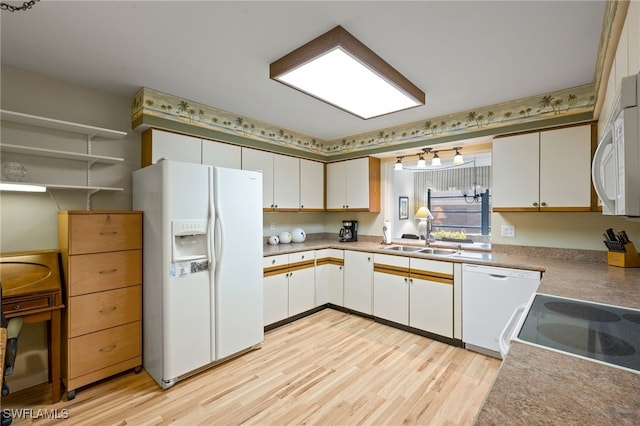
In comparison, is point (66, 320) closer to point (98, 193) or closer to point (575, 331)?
point (98, 193)

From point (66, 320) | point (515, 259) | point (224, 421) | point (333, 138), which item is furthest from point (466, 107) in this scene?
point (66, 320)

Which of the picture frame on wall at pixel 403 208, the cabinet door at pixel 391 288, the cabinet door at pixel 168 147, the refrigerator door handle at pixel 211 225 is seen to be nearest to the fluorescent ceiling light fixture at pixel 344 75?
the refrigerator door handle at pixel 211 225

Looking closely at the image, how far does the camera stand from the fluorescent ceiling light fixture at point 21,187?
1.98 m

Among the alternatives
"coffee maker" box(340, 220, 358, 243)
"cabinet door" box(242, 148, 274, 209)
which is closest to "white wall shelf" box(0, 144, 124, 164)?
"cabinet door" box(242, 148, 274, 209)

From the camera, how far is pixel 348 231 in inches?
165

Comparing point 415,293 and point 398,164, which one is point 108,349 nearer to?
point 415,293

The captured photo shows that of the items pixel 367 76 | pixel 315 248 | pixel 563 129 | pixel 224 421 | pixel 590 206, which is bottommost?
pixel 224 421

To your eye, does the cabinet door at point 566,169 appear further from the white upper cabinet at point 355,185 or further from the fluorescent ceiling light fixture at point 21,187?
the fluorescent ceiling light fixture at point 21,187

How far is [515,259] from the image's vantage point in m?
2.71

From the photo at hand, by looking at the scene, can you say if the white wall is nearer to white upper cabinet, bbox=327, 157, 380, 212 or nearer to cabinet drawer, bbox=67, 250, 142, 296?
cabinet drawer, bbox=67, 250, 142, 296

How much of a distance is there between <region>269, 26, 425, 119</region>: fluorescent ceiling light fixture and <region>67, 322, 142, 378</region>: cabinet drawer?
90.7 inches

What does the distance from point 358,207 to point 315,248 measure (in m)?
0.86

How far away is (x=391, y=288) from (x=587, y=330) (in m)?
2.24

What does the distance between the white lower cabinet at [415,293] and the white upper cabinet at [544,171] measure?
3.02 ft
